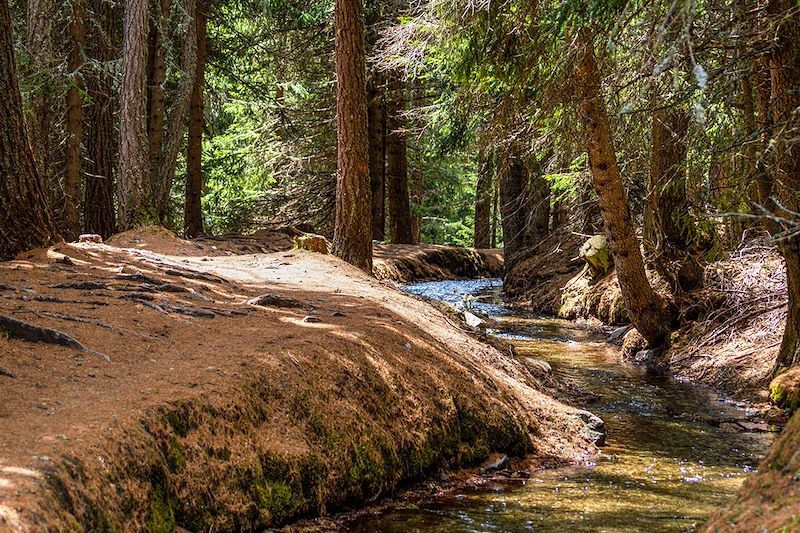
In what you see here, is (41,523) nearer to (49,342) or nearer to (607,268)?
(49,342)

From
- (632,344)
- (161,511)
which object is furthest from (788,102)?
(161,511)

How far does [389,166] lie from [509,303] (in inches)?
290

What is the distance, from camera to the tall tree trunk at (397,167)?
23.7 m

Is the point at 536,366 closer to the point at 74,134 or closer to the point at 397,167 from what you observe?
the point at 74,134

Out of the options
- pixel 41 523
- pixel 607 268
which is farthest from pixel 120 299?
pixel 607 268

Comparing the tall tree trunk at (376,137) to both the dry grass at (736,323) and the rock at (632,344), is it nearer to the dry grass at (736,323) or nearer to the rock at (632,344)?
the rock at (632,344)

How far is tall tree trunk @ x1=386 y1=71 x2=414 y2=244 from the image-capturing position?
77.6 ft

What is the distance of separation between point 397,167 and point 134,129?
33.2 ft

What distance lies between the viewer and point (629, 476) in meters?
6.80

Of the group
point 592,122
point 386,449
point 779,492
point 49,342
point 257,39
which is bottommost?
point 386,449

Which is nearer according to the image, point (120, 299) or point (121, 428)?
point (121, 428)

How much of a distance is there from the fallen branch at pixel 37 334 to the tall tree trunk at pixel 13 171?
3.57 metres

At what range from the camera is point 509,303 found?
1900cm

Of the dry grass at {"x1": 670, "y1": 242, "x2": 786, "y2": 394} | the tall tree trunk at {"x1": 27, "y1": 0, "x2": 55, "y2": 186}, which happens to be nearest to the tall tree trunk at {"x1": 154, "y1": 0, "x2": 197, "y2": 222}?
the tall tree trunk at {"x1": 27, "y1": 0, "x2": 55, "y2": 186}
